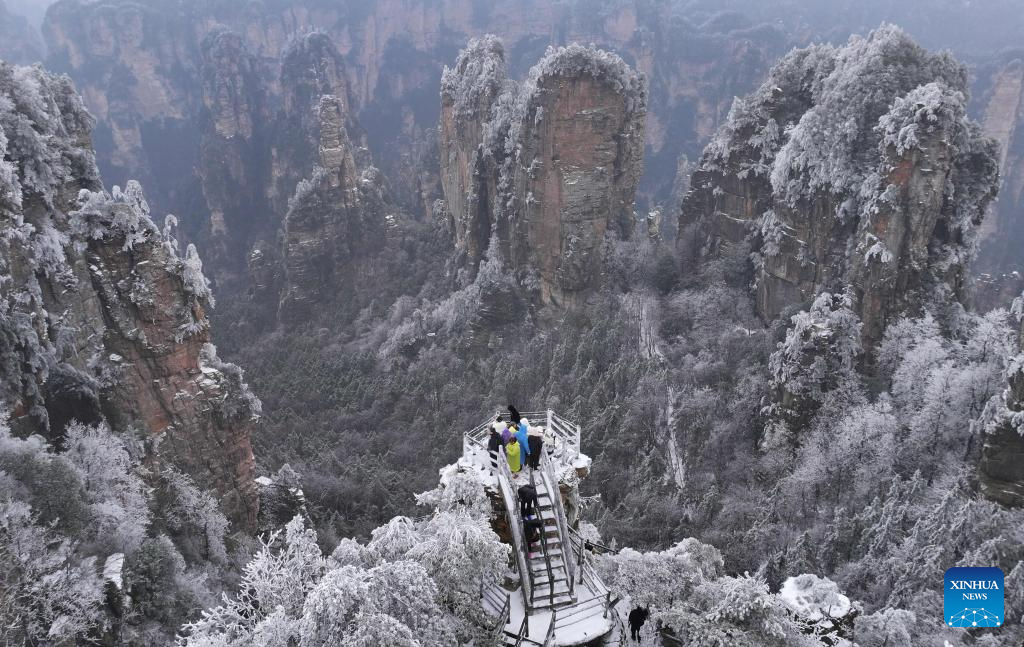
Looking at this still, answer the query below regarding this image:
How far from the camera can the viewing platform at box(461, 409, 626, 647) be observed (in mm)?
11758

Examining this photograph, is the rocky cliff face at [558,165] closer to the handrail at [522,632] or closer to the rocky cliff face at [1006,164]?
the handrail at [522,632]

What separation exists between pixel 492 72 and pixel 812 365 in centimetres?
3487

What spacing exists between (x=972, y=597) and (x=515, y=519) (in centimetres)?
1040

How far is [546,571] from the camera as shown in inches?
498

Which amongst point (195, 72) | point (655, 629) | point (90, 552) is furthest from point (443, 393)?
point (195, 72)

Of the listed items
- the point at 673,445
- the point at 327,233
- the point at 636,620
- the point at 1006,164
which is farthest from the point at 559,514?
the point at 1006,164

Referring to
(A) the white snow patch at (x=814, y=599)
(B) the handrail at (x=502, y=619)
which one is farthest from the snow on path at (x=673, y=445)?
(B) the handrail at (x=502, y=619)

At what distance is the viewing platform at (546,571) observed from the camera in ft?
38.6

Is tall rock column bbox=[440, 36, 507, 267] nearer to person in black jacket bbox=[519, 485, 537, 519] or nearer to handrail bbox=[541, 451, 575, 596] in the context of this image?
handrail bbox=[541, 451, 575, 596]

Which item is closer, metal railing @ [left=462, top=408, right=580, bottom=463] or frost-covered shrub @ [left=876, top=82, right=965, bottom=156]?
metal railing @ [left=462, top=408, right=580, bottom=463]

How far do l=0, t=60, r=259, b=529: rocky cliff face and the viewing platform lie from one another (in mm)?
13572

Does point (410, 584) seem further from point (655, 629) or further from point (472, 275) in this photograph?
point (472, 275)

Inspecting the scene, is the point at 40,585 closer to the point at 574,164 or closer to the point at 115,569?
the point at 115,569

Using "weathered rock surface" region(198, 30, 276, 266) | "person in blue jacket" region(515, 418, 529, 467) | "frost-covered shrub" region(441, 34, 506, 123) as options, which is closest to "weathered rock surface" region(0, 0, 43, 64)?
"weathered rock surface" region(198, 30, 276, 266)
